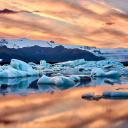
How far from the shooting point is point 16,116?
567cm

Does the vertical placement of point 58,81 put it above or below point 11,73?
below

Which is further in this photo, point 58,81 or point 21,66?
point 21,66

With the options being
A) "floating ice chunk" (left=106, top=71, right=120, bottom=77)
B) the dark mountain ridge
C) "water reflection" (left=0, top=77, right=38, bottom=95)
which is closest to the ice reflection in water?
"water reflection" (left=0, top=77, right=38, bottom=95)

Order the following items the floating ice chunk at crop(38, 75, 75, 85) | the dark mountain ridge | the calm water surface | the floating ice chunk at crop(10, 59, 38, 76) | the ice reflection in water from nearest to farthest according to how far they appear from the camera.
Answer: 1. the calm water surface
2. the ice reflection in water
3. the floating ice chunk at crop(38, 75, 75, 85)
4. the floating ice chunk at crop(10, 59, 38, 76)
5. the dark mountain ridge

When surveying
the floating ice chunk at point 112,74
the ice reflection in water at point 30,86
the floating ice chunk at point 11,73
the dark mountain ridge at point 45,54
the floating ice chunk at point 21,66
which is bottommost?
the ice reflection in water at point 30,86

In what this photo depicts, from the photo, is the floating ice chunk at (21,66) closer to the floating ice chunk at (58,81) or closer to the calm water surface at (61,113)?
the floating ice chunk at (58,81)

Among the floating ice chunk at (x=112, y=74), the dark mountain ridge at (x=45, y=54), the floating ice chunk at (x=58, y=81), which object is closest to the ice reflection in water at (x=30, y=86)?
the floating ice chunk at (x=58, y=81)

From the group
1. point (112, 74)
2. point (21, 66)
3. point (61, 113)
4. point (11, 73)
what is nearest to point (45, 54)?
point (21, 66)

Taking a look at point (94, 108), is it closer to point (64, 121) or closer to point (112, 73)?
point (64, 121)

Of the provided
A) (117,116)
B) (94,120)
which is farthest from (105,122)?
(117,116)

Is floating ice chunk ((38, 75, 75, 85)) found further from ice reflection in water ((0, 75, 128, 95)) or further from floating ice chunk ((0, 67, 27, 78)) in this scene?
floating ice chunk ((0, 67, 27, 78))

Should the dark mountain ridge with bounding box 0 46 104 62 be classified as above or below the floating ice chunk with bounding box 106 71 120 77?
above

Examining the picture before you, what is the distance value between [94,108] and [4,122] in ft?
9.33

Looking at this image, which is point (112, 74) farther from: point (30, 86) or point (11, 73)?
point (30, 86)
